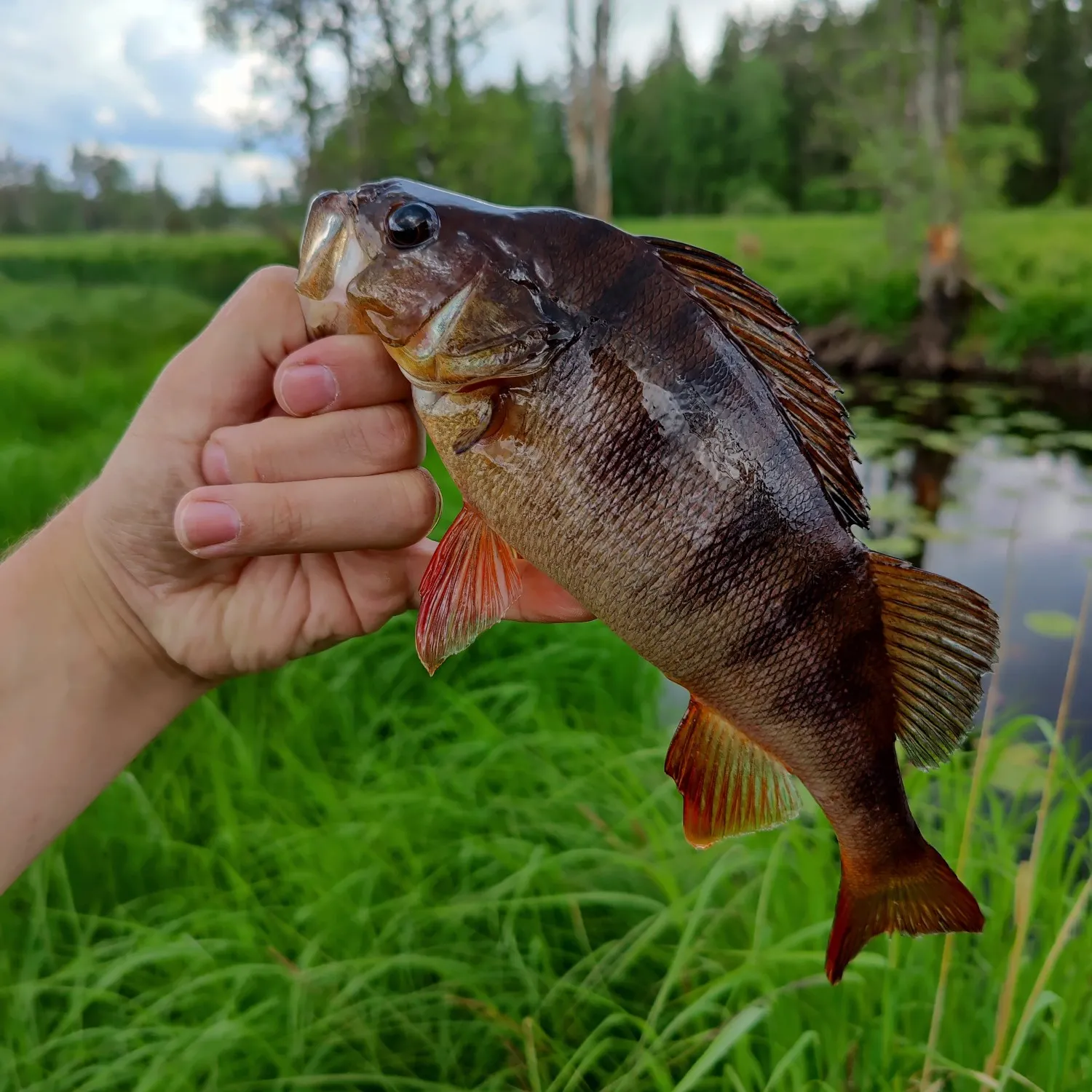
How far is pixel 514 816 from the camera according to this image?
8.84ft

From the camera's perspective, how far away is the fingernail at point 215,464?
133 centimetres

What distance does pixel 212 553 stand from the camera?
1300 millimetres

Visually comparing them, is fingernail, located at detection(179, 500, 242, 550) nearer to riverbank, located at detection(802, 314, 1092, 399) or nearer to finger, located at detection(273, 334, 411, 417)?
finger, located at detection(273, 334, 411, 417)

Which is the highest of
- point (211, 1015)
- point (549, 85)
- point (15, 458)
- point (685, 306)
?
point (549, 85)

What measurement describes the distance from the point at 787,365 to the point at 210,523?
90 cm

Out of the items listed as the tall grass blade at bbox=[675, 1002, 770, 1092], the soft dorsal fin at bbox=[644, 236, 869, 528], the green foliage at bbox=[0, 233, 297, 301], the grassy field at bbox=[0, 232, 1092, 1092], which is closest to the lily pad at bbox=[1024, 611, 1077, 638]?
the grassy field at bbox=[0, 232, 1092, 1092]

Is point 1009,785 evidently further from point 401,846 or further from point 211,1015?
point 211,1015

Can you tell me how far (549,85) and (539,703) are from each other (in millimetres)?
14670

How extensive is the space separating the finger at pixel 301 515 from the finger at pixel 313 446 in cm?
2

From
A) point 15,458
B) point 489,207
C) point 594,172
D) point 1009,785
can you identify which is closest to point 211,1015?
point 489,207

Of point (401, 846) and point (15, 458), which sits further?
point (15, 458)

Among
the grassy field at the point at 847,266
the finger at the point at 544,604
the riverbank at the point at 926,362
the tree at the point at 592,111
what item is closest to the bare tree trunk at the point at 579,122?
the tree at the point at 592,111

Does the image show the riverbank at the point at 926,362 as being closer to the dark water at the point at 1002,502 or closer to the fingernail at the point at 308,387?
the dark water at the point at 1002,502

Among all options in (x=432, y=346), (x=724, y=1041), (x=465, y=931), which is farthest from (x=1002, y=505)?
(x=432, y=346)
